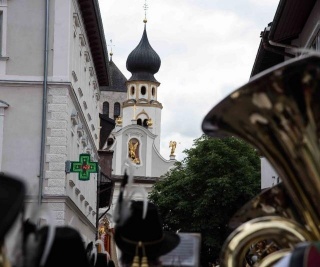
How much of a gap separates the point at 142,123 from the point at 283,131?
8530 cm

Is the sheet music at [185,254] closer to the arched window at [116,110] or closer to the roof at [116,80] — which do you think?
the arched window at [116,110]

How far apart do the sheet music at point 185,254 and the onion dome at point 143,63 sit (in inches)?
3426

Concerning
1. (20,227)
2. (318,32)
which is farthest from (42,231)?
(318,32)

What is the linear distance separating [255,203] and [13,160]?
678 inches

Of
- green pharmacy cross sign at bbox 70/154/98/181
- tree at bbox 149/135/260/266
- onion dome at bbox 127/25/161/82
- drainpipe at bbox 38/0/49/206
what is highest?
onion dome at bbox 127/25/161/82

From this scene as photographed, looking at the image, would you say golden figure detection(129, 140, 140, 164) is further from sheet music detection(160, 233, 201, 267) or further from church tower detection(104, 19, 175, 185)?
sheet music detection(160, 233, 201, 267)

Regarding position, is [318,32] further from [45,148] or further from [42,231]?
[42,231]

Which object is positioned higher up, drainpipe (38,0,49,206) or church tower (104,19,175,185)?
church tower (104,19,175,185)

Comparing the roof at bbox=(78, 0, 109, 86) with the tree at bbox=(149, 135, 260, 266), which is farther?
the tree at bbox=(149, 135, 260, 266)

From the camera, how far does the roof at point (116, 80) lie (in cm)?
10031

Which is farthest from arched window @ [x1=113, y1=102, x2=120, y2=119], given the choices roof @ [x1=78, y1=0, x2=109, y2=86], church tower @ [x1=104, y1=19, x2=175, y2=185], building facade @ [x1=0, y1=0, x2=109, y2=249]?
building facade @ [x1=0, y1=0, x2=109, y2=249]

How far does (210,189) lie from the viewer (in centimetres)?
4450

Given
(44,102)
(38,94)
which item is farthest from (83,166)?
(38,94)

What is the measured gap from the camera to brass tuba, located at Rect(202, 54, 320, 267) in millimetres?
4004
